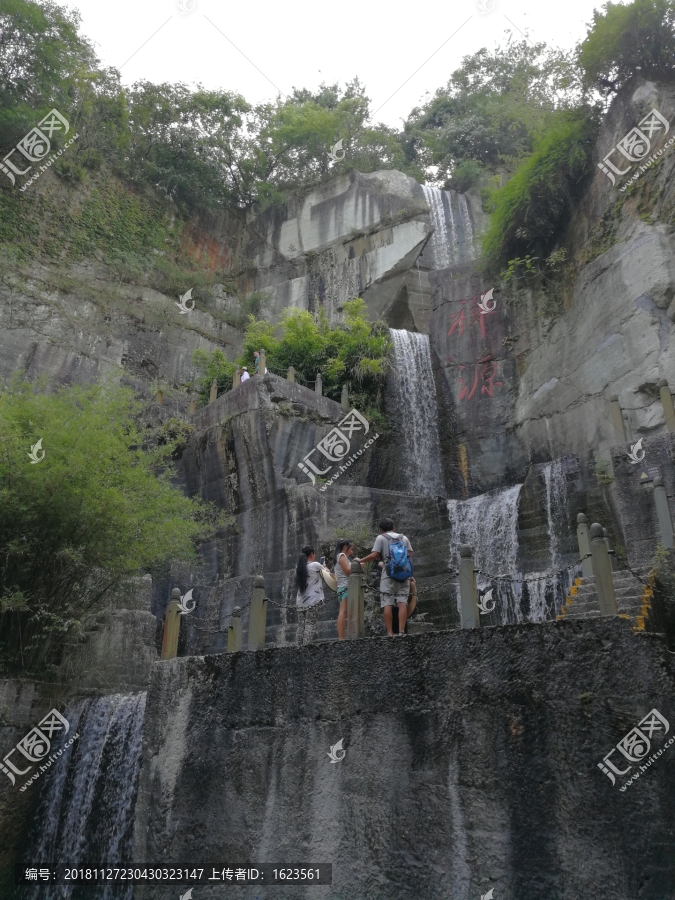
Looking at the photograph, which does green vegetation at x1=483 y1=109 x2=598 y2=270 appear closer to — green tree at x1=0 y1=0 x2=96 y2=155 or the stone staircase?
the stone staircase

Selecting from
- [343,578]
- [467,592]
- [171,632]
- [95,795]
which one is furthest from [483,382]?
[95,795]

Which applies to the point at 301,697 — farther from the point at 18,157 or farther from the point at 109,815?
the point at 18,157

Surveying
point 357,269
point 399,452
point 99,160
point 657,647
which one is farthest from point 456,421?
point 99,160

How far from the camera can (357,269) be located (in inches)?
1008

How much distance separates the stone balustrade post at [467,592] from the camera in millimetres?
6248

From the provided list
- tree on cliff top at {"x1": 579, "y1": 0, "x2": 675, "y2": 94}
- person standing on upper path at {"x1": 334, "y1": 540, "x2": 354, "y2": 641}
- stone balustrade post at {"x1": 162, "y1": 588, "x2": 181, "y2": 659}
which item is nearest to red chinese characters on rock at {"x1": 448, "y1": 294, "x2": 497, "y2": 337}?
tree on cliff top at {"x1": 579, "y1": 0, "x2": 675, "y2": 94}

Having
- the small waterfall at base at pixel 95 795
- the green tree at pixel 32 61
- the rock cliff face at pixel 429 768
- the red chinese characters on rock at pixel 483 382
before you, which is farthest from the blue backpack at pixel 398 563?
the green tree at pixel 32 61

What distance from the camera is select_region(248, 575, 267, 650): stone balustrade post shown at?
733 cm

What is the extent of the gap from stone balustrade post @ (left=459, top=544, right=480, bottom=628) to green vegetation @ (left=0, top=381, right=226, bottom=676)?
5.29 m

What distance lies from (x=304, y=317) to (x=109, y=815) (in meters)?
13.8

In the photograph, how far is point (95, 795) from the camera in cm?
866

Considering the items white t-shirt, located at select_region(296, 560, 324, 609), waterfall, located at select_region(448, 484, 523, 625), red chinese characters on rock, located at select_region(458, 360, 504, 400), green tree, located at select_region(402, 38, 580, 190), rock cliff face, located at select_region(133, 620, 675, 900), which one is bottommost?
rock cliff face, located at select_region(133, 620, 675, 900)

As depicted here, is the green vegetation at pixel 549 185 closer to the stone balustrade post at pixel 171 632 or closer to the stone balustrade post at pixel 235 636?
the stone balustrade post at pixel 235 636

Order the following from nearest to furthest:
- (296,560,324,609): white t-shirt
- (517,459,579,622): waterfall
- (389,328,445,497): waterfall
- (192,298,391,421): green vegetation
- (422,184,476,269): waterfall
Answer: (296,560,324,609): white t-shirt, (517,459,579,622): waterfall, (389,328,445,497): waterfall, (192,298,391,421): green vegetation, (422,184,476,269): waterfall
